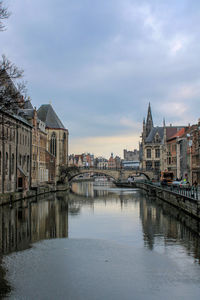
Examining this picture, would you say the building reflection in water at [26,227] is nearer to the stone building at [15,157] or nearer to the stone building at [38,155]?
the stone building at [15,157]

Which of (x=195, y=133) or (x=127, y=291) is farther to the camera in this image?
(x=195, y=133)

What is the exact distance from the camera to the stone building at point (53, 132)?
8969cm

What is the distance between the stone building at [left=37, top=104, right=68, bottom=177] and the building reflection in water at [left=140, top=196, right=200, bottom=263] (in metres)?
58.1

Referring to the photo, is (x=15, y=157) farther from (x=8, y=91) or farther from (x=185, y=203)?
(x=8, y=91)

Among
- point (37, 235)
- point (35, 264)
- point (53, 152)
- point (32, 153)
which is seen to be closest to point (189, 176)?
point (32, 153)

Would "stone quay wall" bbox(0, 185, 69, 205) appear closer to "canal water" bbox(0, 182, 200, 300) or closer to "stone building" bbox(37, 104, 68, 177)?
"stone building" bbox(37, 104, 68, 177)

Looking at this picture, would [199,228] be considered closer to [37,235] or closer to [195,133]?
[37,235]

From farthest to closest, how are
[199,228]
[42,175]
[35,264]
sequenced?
[42,175] → [199,228] → [35,264]

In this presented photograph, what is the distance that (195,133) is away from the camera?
57031mm

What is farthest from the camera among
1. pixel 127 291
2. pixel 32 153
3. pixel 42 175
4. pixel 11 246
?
pixel 42 175

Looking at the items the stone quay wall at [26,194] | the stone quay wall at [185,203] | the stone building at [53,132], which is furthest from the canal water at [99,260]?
the stone building at [53,132]

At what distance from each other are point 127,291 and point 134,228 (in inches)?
575

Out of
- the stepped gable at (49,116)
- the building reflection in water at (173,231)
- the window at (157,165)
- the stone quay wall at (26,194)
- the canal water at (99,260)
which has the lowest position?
the building reflection in water at (173,231)

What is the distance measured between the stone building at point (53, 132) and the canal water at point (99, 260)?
201 feet
